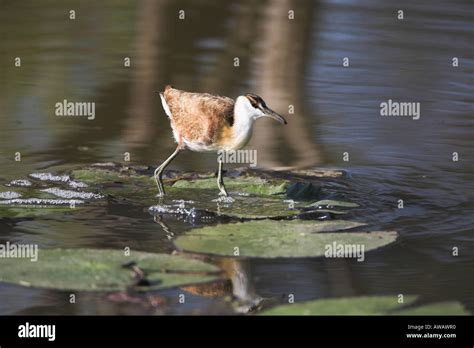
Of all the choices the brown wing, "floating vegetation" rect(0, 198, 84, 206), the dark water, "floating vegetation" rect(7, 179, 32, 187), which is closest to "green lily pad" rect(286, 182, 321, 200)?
the dark water

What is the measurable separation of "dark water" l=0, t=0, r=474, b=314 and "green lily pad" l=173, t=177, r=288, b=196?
541mm

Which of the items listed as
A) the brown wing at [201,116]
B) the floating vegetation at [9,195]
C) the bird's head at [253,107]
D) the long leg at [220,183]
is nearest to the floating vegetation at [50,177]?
the floating vegetation at [9,195]

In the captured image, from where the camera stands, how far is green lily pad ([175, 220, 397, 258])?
737cm

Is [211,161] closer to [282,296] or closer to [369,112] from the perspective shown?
[369,112]

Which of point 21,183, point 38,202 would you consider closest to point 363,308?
point 38,202

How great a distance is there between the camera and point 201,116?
29.5 ft

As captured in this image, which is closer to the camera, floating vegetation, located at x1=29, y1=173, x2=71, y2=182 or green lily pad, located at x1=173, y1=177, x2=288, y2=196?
green lily pad, located at x1=173, y1=177, x2=288, y2=196

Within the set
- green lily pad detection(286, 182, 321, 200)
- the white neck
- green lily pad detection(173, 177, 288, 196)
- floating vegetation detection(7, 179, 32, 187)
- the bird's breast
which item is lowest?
green lily pad detection(286, 182, 321, 200)

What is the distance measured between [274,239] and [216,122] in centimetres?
160

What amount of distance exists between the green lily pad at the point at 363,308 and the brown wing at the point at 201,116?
2731 mm

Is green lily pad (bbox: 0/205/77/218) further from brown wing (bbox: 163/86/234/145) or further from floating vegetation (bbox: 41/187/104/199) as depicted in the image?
brown wing (bbox: 163/86/234/145)

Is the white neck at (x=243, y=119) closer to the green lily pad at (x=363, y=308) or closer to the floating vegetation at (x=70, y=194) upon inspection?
the floating vegetation at (x=70, y=194)

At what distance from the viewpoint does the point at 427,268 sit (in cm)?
750

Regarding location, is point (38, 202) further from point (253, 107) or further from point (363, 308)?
point (363, 308)
